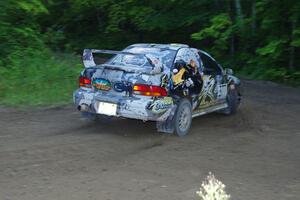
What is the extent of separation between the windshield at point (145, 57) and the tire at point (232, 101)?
88.6 inches

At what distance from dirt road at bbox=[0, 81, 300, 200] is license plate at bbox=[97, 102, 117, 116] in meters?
0.42

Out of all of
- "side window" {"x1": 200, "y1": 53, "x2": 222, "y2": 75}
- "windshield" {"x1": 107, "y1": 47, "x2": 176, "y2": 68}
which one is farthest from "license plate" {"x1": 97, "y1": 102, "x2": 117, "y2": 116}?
"side window" {"x1": 200, "y1": 53, "x2": 222, "y2": 75}

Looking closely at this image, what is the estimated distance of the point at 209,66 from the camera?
1086 cm

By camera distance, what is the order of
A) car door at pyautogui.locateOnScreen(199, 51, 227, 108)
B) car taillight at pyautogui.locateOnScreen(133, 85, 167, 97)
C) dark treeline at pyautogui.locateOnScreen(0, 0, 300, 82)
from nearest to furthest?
car taillight at pyautogui.locateOnScreen(133, 85, 167, 97), car door at pyautogui.locateOnScreen(199, 51, 227, 108), dark treeline at pyautogui.locateOnScreen(0, 0, 300, 82)

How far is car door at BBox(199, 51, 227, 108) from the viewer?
10.3 meters

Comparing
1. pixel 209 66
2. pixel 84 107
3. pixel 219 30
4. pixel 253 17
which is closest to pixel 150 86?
pixel 84 107

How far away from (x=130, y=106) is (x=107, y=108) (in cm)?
44

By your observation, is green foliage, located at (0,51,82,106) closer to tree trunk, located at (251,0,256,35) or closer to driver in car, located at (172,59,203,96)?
driver in car, located at (172,59,203,96)

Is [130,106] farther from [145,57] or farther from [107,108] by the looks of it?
[145,57]

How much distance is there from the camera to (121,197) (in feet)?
20.1

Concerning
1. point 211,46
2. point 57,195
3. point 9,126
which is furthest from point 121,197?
point 211,46

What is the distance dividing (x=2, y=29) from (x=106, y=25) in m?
16.6

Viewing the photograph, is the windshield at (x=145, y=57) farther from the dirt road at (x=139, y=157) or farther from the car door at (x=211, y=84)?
the dirt road at (x=139, y=157)

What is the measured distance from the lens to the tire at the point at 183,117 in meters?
9.33
